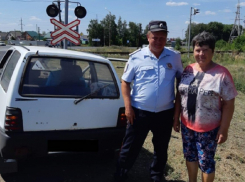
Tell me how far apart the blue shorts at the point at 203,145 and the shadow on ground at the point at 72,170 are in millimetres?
949

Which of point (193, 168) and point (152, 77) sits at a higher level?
point (152, 77)

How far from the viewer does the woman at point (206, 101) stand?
271cm

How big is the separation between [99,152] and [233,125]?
386 centimetres

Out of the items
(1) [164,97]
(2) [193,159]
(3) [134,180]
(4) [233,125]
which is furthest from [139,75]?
(4) [233,125]

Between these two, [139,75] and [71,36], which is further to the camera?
[71,36]

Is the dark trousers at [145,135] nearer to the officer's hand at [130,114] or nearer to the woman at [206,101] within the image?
the officer's hand at [130,114]

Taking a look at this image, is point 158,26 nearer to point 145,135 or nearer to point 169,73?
point 169,73

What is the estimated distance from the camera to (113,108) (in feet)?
11.3

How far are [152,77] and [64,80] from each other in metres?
1.11

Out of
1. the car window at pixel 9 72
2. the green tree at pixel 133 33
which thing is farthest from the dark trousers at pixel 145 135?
the green tree at pixel 133 33

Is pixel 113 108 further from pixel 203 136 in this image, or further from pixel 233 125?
pixel 233 125

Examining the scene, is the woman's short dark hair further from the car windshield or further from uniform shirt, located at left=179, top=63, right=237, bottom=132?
the car windshield

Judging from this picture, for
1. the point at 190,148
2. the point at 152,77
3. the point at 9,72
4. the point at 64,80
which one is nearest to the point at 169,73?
the point at 152,77

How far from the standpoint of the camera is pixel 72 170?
381 centimetres
